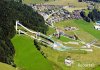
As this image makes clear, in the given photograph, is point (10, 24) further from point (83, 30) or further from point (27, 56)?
point (83, 30)

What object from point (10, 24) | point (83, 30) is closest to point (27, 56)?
point (10, 24)

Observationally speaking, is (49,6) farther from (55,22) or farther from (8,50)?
(8,50)

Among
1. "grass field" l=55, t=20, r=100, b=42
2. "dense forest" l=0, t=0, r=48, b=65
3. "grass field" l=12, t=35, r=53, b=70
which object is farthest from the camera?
"grass field" l=55, t=20, r=100, b=42

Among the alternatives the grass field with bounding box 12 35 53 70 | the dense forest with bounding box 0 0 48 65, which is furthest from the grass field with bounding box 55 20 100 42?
the grass field with bounding box 12 35 53 70

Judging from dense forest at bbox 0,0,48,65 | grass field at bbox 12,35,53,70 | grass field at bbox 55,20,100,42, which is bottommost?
grass field at bbox 55,20,100,42

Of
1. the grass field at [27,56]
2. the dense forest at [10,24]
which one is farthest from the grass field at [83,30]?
the grass field at [27,56]

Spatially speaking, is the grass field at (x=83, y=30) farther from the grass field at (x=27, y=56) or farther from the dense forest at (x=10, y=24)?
the grass field at (x=27, y=56)

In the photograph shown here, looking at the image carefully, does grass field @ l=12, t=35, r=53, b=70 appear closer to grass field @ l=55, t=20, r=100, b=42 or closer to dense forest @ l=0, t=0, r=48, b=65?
dense forest @ l=0, t=0, r=48, b=65

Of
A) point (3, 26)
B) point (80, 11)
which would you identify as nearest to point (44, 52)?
point (3, 26)
